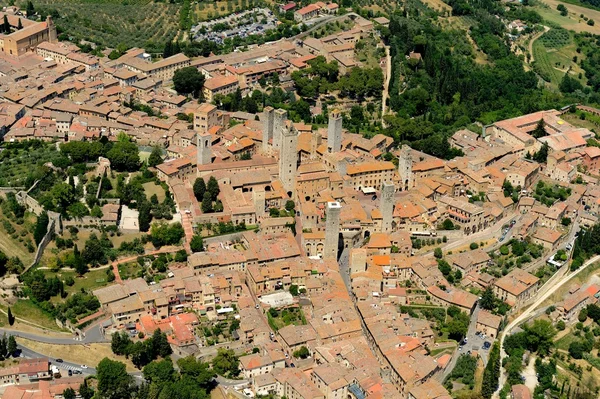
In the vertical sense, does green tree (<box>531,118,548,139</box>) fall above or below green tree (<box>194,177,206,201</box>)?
below

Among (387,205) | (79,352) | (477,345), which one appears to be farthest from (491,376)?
(79,352)

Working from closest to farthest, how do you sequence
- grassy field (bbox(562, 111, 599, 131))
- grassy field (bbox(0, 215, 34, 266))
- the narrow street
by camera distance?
the narrow street, grassy field (bbox(0, 215, 34, 266)), grassy field (bbox(562, 111, 599, 131))

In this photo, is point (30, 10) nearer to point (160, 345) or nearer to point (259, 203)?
point (259, 203)

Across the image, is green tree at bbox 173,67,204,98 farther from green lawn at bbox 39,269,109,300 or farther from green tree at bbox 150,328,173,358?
green tree at bbox 150,328,173,358

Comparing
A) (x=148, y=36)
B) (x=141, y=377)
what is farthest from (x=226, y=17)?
(x=141, y=377)

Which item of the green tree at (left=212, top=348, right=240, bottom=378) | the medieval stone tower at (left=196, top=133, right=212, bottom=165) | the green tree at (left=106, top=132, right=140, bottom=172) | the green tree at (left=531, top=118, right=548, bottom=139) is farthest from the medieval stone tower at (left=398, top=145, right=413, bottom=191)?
the green tree at (left=212, top=348, right=240, bottom=378)

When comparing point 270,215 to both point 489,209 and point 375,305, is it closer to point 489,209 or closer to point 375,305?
point 375,305

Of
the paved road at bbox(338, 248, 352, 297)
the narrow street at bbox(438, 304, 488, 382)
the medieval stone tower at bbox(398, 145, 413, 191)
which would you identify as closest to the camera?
the narrow street at bbox(438, 304, 488, 382)
